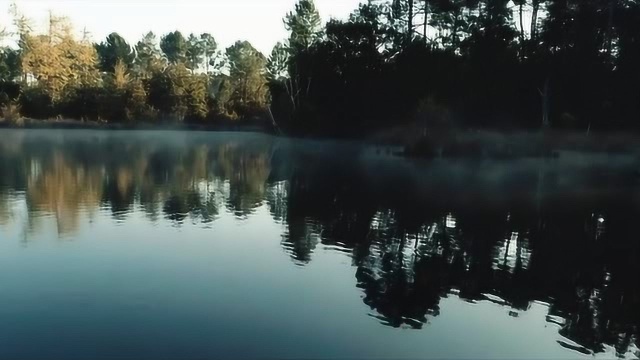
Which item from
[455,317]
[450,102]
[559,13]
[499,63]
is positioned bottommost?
[455,317]

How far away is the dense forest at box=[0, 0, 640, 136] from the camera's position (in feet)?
146

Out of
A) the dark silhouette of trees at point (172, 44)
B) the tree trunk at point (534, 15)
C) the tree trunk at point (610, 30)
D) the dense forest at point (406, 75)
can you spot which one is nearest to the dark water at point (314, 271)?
the dense forest at point (406, 75)

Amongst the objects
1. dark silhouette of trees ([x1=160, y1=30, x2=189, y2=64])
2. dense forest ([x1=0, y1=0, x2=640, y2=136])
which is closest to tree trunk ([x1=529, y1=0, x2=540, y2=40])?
dense forest ([x1=0, y1=0, x2=640, y2=136])

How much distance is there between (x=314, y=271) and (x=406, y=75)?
41.9 m

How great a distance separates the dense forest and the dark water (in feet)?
66.9

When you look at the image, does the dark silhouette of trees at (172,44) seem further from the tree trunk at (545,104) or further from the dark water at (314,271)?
the dark water at (314,271)

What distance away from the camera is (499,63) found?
154ft

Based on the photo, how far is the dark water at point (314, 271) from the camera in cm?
811

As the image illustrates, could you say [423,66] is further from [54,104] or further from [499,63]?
[54,104]

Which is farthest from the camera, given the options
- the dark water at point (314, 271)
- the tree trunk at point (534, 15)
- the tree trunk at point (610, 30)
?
the tree trunk at point (534, 15)

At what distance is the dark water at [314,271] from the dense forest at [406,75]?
20.4 m

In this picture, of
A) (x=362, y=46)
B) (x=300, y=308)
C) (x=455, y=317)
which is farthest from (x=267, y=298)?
(x=362, y=46)

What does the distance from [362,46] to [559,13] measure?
644 inches

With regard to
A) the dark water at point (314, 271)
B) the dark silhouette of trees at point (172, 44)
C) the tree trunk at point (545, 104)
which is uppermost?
the dark silhouette of trees at point (172, 44)
